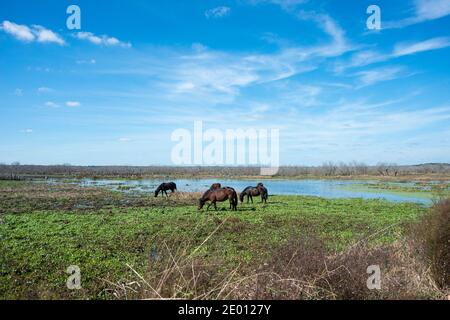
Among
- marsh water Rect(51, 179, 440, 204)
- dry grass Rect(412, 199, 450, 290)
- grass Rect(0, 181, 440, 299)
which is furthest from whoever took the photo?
marsh water Rect(51, 179, 440, 204)

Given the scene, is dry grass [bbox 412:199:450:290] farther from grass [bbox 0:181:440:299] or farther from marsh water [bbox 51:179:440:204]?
marsh water [bbox 51:179:440:204]

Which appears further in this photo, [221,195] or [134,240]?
[221,195]

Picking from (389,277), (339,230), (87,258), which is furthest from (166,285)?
(339,230)

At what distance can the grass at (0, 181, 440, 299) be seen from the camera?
743 centimetres

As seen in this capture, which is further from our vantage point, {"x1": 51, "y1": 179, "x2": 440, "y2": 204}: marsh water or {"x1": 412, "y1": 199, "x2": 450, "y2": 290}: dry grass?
{"x1": 51, "y1": 179, "x2": 440, "y2": 204}: marsh water

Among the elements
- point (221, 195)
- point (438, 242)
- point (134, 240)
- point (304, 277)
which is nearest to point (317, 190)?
point (221, 195)

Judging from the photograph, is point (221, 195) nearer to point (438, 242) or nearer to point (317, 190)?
point (438, 242)

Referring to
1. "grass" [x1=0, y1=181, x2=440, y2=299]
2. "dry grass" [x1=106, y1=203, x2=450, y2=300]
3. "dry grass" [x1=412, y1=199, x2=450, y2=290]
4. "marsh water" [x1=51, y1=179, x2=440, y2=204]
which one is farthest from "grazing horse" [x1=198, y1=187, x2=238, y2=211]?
"marsh water" [x1=51, y1=179, x2=440, y2=204]

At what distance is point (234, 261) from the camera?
9500mm

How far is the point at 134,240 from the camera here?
41.2ft
